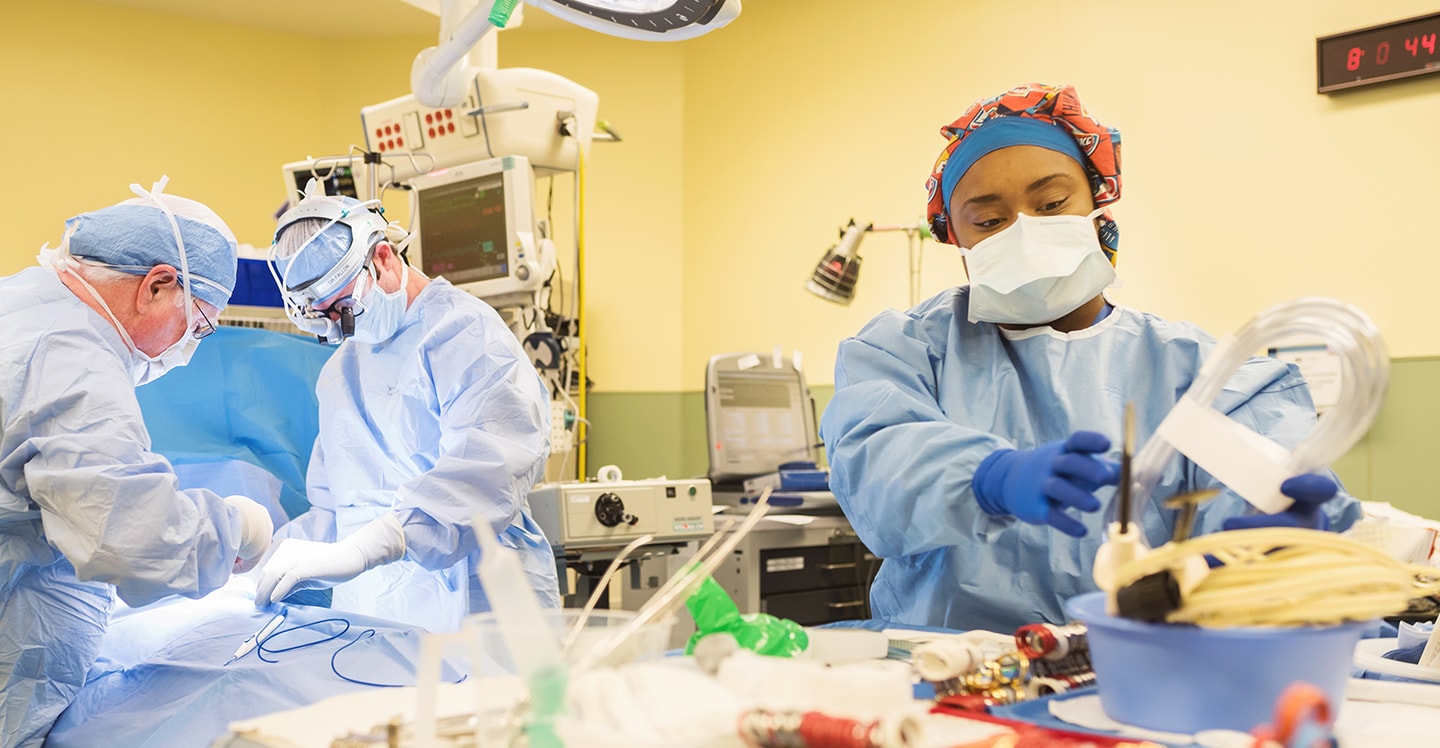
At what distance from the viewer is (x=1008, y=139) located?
145cm

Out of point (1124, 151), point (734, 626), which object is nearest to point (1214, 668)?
point (734, 626)

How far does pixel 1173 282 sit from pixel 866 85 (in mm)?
1692

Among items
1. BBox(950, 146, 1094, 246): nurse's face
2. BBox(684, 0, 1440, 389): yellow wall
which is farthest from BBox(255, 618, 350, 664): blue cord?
BBox(684, 0, 1440, 389): yellow wall

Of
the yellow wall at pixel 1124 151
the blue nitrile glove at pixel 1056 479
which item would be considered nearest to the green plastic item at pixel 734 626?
the blue nitrile glove at pixel 1056 479

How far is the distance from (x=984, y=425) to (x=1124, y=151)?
286 centimetres

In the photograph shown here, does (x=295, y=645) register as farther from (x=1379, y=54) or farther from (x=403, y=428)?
(x=1379, y=54)

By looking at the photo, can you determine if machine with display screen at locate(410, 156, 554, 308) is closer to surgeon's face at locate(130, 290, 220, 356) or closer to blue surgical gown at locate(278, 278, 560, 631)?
blue surgical gown at locate(278, 278, 560, 631)

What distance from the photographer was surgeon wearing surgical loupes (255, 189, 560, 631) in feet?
6.63

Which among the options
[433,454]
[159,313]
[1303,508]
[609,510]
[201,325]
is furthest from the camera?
[609,510]

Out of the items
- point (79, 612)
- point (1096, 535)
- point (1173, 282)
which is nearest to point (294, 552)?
point (79, 612)

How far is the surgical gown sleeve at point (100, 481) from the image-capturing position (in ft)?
4.94

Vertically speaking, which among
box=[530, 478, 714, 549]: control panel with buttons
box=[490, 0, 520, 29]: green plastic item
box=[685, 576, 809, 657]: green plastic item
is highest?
box=[490, 0, 520, 29]: green plastic item

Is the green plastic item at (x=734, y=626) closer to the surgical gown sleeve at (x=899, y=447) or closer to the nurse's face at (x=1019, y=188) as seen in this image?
the surgical gown sleeve at (x=899, y=447)

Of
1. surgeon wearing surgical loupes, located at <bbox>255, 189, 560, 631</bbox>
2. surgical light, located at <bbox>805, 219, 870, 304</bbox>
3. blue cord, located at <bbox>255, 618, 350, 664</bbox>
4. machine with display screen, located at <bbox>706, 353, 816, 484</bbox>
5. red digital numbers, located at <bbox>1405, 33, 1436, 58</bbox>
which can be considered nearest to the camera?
blue cord, located at <bbox>255, 618, 350, 664</bbox>
